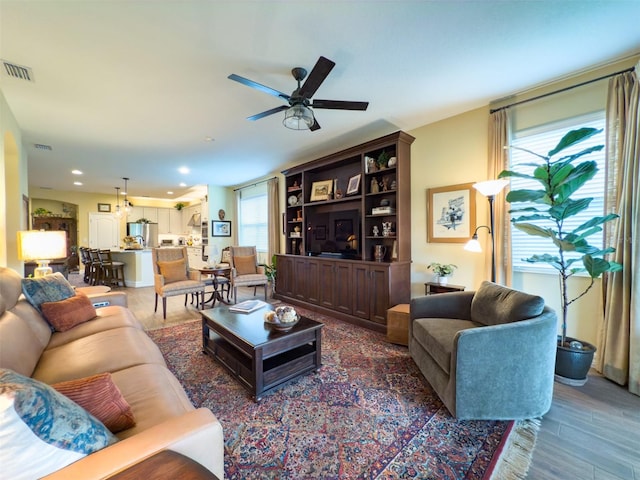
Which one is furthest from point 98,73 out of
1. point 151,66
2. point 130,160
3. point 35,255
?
point 130,160

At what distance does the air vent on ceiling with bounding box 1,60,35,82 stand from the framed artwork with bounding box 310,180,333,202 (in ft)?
11.6

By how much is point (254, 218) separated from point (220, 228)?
1.22 metres

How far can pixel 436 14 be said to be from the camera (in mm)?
1821

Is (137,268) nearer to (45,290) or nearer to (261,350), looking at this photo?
(45,290)

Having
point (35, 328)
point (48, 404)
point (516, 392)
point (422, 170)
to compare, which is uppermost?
point (422, 170)

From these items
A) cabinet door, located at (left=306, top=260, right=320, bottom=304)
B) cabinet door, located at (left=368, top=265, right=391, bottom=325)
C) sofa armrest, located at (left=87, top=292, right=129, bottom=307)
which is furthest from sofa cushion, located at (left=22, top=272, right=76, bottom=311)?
cabinet door, located at (left=368, top=265, right=391, bottom=325)

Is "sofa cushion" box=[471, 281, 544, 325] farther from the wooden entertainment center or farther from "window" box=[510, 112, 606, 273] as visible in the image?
the wooden entertainment center

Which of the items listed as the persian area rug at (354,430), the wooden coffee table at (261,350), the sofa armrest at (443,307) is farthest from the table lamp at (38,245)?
the sofa armrest at (443,307)

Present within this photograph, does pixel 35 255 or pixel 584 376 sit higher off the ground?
pixel 35 255

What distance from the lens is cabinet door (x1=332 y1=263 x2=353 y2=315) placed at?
3877 mm

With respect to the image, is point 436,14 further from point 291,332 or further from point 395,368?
point 395,368

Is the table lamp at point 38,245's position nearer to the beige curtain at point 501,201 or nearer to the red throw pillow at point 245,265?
the red throw pillow at point 245,265

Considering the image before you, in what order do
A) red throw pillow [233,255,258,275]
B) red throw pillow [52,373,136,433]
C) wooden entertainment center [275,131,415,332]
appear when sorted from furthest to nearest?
red throw pillow [233,255,258,275], wooden entertainment center [275,131,415,332], red throw pillow [52,373,136,433]

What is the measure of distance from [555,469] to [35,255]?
4590 mm
